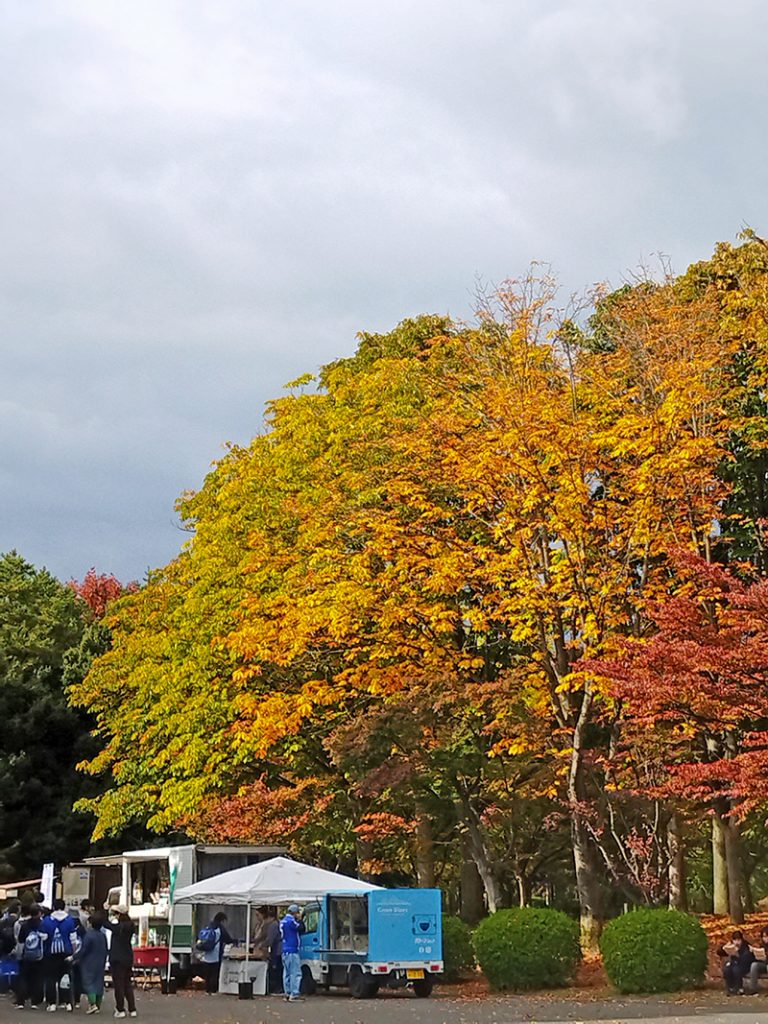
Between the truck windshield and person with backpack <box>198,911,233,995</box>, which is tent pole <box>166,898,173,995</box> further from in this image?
the truck windshield

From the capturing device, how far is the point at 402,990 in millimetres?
28938

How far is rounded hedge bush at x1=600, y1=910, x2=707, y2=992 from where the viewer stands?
2405 cm

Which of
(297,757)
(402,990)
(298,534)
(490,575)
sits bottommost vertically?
(402,990)

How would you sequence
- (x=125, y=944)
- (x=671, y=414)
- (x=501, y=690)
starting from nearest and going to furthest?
(x=125, y=944)
(x=671, y=414)
(x=501, y=690)

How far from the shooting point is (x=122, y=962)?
2195 centimetres

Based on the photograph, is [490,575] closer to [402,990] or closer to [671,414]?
[671,414]

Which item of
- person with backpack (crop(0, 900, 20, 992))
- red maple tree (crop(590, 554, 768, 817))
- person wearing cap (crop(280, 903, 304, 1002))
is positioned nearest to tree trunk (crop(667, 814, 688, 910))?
red maple tree (crop(590, 554, 768, 817))

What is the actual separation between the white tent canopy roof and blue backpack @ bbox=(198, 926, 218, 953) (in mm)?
639

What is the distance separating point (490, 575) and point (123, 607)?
16.7 meters

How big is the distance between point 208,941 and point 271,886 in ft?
6.07

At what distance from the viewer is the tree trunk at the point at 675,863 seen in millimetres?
32000

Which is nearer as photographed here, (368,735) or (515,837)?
(368,735)

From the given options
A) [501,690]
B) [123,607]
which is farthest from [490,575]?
[123,607]

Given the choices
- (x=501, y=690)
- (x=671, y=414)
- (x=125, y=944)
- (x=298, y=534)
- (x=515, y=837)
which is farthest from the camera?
(x=298, y=534)
